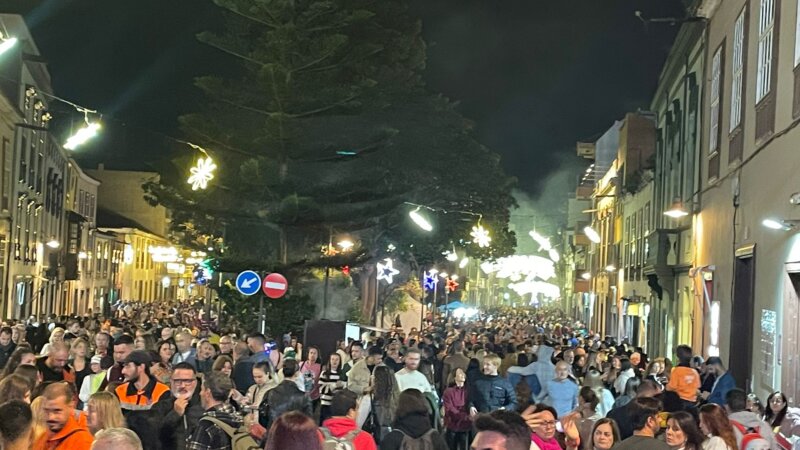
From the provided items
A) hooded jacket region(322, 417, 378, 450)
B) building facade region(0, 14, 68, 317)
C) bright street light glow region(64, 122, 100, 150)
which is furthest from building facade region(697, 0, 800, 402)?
building facade region(0, 14, 68, 317)

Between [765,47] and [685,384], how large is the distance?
24.2 ft

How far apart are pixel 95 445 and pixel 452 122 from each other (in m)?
36.7

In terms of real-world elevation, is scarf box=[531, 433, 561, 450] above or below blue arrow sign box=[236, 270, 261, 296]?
below

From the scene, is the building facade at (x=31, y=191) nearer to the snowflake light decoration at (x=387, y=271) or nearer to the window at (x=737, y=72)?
the snowflake light decoration at (x=387, y=271)

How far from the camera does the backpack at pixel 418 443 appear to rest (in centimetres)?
777

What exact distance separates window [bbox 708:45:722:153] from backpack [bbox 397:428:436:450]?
14607mm

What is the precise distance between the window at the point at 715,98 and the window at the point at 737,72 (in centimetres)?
157

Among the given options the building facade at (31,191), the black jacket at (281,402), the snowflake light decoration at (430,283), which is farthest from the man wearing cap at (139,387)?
the snowflake light decoration at (430,283)

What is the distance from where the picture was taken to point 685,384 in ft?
34.7

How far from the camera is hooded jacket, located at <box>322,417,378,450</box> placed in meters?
7.30

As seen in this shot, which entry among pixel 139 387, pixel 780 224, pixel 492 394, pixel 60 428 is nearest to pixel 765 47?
pixel 780 224

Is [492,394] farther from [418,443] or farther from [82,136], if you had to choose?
[82,136]

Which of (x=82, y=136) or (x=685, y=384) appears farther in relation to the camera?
(x=82, y=136)

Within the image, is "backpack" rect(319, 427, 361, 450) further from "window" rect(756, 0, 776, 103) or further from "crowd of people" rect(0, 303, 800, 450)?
"window" rect(756, 0, 776, 103)
